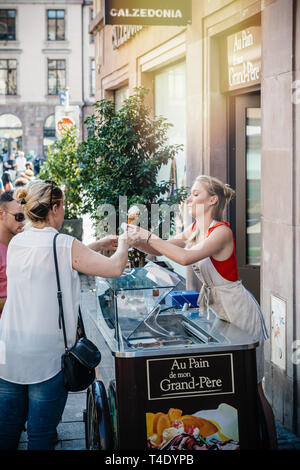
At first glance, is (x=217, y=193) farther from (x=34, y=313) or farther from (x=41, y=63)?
(x=41, y=63)

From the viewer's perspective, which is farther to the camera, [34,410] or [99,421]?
[99,421]

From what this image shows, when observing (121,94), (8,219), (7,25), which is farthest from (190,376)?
(7,25)

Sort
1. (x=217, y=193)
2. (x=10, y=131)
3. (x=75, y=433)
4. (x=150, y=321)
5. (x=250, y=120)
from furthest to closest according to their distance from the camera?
(x=10, y=131) < (x=250, y=120) < (x=75, y=433) < (x=217, y=193) < (x=150, y=321)

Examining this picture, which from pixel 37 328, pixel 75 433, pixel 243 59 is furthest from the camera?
pixel 243 59

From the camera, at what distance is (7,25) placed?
55094 mm

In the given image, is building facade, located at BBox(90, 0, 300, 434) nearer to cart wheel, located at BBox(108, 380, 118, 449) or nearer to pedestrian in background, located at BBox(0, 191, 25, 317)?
cart wheel, located at BBox(108, 380, 118, 449)

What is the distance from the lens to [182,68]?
371 inches

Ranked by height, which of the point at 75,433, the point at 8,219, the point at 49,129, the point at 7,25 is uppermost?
the point at 7,25

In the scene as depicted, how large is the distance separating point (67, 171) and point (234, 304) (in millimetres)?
8535

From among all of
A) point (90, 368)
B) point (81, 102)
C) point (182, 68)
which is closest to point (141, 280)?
point (90, 368)

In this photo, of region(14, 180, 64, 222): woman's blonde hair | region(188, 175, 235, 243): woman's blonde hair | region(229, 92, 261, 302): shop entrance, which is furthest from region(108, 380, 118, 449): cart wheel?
region(229, 92, 261, 302): shop entrance

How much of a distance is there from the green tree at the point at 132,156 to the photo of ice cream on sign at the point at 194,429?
3799 mm
